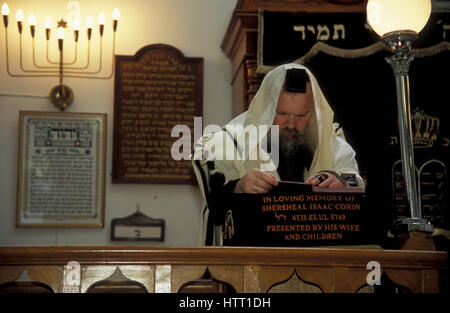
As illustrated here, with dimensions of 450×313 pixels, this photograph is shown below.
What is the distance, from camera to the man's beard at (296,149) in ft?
11.8

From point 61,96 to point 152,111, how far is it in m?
0.80

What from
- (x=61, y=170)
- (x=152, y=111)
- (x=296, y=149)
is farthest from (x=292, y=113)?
(x=61, y=170)

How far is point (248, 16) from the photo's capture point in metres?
5.33

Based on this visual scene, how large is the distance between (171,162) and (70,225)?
3.38ft

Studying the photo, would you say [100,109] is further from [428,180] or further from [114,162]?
A: [428,180]

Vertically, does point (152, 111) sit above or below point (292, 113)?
above

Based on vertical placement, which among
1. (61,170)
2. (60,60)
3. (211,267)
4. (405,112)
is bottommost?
(211,267)

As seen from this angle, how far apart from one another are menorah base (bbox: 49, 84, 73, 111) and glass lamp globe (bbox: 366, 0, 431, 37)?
12.0 ft

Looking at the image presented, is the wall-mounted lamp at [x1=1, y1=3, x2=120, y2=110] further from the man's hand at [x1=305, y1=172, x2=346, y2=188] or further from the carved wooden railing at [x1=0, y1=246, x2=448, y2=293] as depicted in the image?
the carved wooden railing at [x1=0, y1=246, x2=448, y2=293]

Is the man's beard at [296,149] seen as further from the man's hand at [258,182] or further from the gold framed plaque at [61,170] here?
the gold framed plaque at [61,170]

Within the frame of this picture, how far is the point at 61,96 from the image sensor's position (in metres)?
5.86

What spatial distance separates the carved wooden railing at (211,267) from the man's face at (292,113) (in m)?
1.71

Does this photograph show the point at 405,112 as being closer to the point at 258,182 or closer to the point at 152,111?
the point at 258,182

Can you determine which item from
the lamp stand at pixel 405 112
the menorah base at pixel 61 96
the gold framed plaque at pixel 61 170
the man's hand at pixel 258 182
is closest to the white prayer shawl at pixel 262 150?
the man's hand at pixel 258 182
